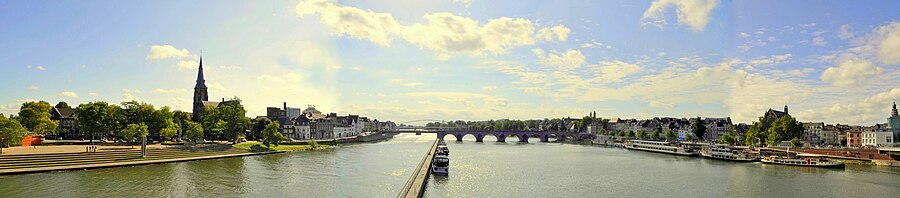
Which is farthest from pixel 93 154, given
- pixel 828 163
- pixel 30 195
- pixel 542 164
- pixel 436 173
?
pixel 828 163

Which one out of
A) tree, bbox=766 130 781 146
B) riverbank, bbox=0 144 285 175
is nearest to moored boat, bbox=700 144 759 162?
tree, bbox=766 130 781 146

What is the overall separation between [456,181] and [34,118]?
67.9 m

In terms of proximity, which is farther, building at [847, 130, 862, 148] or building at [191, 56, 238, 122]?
building at [191, 56, 238, 122]

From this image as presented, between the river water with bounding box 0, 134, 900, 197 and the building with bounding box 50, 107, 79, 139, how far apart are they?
46178 millimetres

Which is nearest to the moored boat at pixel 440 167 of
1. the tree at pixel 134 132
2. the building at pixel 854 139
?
the tree at pixel 134 132

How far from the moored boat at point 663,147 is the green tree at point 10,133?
97.1 meters

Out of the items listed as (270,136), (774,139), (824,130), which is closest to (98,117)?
(270,136)

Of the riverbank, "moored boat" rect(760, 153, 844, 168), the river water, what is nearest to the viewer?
the river water

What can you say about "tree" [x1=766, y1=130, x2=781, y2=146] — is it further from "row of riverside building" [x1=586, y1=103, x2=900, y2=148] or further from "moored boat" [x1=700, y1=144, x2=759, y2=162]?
"moored boat" [x1=700, y1=144, x2=759, y2=162]

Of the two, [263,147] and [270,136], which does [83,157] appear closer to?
[263,147]

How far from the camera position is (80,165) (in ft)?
188

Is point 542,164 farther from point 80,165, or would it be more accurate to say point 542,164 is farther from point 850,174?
point 80,165

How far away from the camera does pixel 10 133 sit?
207 ft

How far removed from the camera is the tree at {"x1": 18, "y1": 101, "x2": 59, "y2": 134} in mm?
84500
